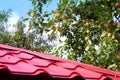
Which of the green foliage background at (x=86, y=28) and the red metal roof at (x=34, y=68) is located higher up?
the green foliage background at (x=86, y=28)

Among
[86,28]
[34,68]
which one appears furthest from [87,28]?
[34,68]

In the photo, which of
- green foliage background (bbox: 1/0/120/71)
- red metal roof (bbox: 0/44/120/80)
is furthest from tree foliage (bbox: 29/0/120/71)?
red metal roof (bbox: 0/44/120/80)

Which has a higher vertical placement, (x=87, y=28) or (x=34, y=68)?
(x=87, y=28)

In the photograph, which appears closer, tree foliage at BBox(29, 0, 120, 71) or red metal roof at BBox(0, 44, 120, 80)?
red metal roof at BBox(0, 44, 120, 80)

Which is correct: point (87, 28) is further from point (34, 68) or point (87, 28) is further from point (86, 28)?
point (34, 68)

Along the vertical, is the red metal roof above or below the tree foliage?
below

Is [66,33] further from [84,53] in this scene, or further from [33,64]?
[33,64]

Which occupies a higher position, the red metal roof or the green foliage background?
the green foliage background

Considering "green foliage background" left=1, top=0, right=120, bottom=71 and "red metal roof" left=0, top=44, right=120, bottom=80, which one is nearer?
"red metal roof" left=0, top=44, right=120, bottom=80

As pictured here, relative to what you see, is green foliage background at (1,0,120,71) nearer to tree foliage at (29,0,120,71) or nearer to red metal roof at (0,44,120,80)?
tree foliage at (29,0,120,71)

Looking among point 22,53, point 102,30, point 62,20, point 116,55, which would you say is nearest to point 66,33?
point 62,20

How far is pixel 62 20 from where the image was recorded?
774cm

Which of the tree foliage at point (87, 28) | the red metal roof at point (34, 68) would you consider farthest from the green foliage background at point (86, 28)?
the red metal roof at point (34, 68)

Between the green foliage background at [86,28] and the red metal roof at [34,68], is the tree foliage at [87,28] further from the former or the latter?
the red metal roof at [34,68]
